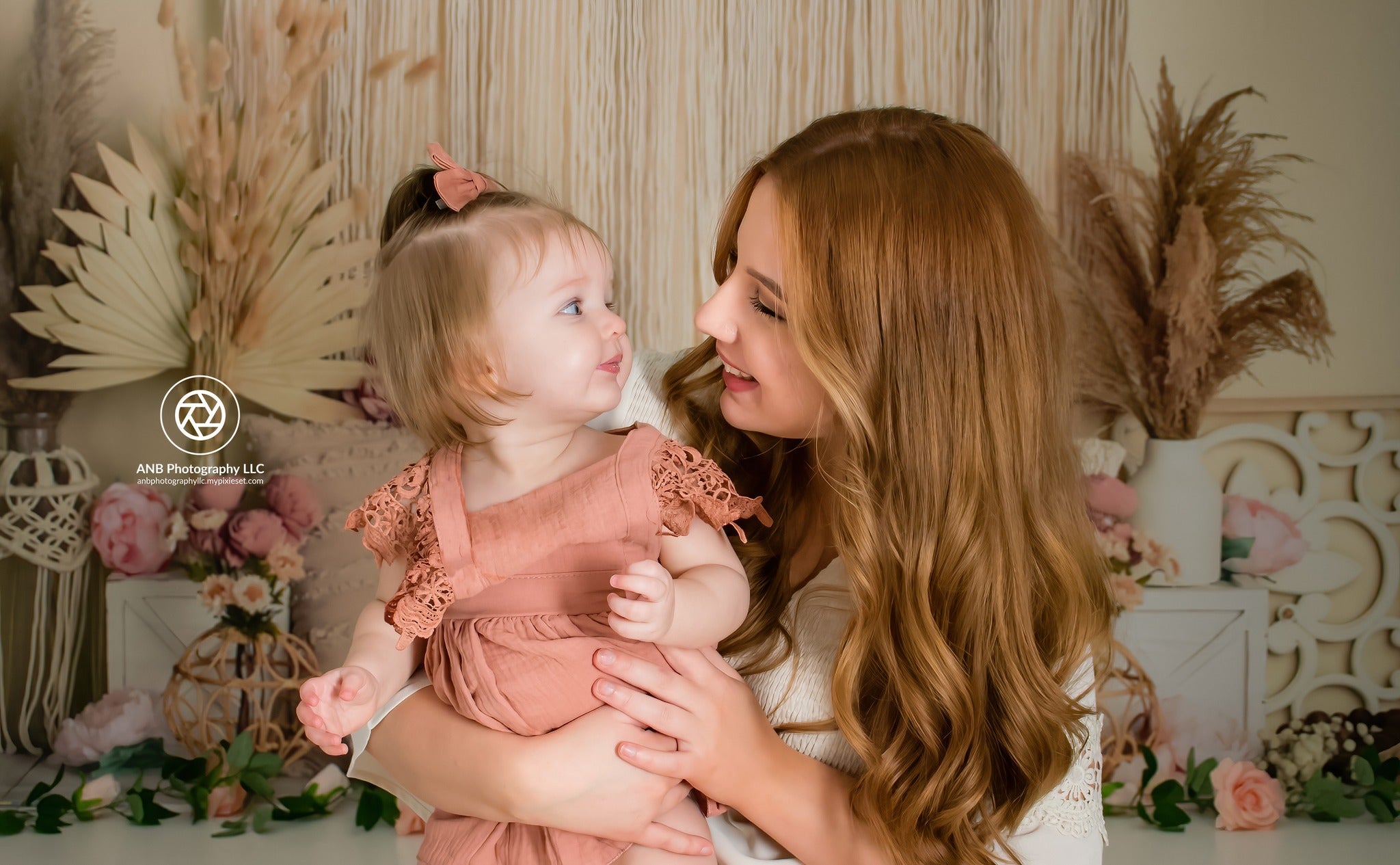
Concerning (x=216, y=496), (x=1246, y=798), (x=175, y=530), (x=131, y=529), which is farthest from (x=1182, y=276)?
(x=131, y=529)

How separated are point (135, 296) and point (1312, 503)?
351 centimetres

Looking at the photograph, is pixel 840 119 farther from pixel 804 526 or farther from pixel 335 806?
pixel 335 806

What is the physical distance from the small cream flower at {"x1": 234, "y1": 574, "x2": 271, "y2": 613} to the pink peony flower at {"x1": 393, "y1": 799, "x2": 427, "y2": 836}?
67 cm

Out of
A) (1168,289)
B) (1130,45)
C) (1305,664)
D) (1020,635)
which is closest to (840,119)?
(1020,635)

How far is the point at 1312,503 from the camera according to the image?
10.7ft

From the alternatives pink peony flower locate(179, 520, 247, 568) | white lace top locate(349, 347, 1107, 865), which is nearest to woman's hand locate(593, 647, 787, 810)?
white lace top locate(349, 347, 1107, 865)

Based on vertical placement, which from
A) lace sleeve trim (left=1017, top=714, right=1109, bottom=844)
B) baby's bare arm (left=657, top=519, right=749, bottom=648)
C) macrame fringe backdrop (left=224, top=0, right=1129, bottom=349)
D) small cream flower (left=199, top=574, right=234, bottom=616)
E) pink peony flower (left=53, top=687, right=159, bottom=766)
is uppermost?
macrame fringe backdrop (left=224, top=0, right=1129, bottom=349)

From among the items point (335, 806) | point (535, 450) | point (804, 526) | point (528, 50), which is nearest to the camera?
point (535, 450)

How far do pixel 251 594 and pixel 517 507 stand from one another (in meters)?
1.85

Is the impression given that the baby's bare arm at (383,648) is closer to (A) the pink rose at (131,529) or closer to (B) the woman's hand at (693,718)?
(B) the woman's hand at (693,718)

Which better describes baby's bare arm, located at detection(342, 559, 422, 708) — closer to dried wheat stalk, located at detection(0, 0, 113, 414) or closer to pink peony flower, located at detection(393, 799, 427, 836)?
pink peony flower, located at detection(393, 799, 427, 836)

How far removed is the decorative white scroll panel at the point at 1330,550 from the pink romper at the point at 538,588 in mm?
2405

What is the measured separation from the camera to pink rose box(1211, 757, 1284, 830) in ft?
9.66

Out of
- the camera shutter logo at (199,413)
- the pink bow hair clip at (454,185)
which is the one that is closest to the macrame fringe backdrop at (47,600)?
the camera shutter logo at (199,413)
